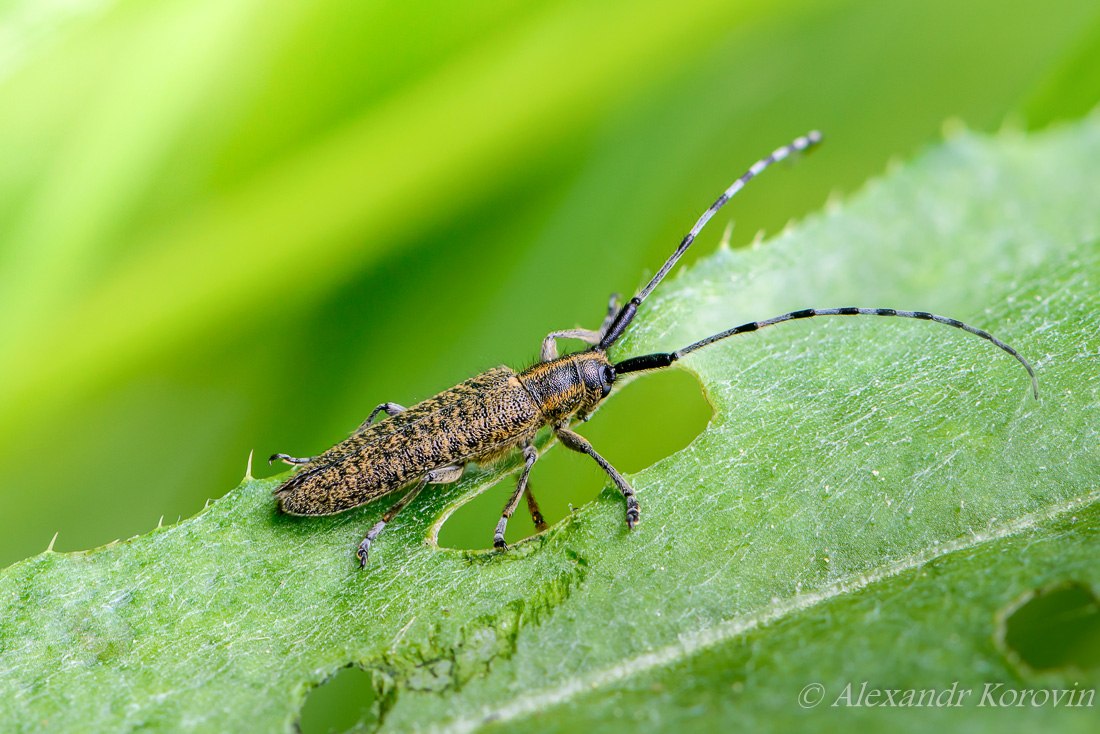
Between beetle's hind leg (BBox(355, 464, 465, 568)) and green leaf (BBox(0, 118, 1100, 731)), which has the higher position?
beetle's hind leg (BBox(355, 464, 465, 568))

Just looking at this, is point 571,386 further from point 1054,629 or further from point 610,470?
point 1054,629

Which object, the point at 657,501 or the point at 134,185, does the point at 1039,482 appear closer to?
the point at 657,501

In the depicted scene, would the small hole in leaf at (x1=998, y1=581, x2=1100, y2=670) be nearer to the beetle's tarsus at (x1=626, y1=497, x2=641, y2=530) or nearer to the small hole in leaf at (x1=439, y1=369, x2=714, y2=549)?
the beetle's tarsus at (x1=626, y1=497, x2=641, y2=530)

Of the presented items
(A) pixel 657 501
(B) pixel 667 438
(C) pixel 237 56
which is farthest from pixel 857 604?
(C) pixel 237 56

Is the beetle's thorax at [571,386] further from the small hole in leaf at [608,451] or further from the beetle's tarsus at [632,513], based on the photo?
the beetle's tarsus at [632,513]

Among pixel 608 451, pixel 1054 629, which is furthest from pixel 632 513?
pixel 608 451

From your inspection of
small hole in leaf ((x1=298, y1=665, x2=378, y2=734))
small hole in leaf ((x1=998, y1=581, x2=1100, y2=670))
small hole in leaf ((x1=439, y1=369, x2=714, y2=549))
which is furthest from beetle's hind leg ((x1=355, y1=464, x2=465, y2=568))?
small hole in leaf ((x1=998, y1=581, x2=1100, y2=670))

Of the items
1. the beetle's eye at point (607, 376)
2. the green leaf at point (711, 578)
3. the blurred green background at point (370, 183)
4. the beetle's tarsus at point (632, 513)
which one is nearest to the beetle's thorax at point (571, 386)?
the beetle's eye at point (607, 376)
